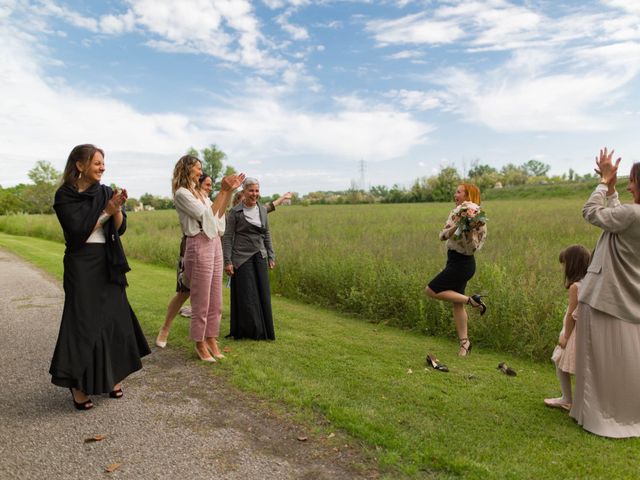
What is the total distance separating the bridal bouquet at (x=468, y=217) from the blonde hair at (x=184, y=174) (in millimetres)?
3150

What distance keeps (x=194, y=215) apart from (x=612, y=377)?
4225mm

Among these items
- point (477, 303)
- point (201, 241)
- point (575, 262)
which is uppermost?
point (201, 241)

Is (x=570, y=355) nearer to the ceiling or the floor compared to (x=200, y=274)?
nearer to the floor

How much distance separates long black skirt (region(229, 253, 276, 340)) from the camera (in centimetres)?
663

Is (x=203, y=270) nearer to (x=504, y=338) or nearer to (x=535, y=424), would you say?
(x=535, y=424)

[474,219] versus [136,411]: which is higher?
[474,219]

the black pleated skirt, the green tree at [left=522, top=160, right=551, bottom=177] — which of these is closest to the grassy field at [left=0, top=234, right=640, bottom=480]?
the black pleated skirt

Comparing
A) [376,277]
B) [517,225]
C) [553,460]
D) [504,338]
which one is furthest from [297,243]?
[553,460]

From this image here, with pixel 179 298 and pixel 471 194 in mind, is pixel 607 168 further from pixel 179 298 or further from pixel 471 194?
pixel 179 298

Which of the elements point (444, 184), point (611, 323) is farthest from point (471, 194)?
point (444, 184)

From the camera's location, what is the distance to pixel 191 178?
5.46 meters

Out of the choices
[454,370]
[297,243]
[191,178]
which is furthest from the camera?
[297,243]

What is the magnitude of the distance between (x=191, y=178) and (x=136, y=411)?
246 centimetres

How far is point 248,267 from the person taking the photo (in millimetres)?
6695
